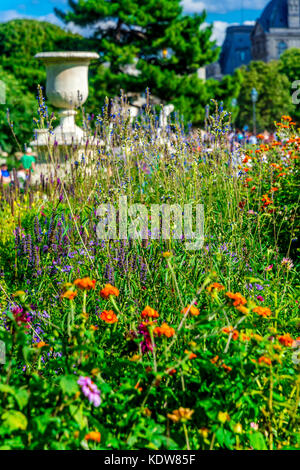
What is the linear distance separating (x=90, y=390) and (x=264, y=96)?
37.2 metres

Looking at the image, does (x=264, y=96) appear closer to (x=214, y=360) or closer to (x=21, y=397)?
(x=214, y=360)

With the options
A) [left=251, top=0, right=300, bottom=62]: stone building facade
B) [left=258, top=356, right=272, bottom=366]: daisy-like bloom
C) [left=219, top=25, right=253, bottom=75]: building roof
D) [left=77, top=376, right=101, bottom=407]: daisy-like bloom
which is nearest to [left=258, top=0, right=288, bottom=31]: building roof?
[left=251, top=0, right=300, bottom=62]: stone building facade

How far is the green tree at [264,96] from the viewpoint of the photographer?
118ft

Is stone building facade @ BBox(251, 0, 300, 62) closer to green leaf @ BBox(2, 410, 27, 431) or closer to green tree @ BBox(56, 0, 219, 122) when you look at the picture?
green tree @ BBox(56, 0, 219, 122)

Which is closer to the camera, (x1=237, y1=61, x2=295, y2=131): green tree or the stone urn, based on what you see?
the stone urn

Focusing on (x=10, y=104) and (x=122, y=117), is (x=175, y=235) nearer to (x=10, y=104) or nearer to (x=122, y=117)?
(x=122, y=117)

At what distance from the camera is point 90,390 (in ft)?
5.70

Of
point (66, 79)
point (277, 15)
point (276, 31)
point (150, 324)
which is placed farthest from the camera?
point (277, 15)

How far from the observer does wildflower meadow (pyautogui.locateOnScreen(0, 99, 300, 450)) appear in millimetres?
1803

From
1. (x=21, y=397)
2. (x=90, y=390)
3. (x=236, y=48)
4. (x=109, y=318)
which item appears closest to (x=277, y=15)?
(x=236, y=48)

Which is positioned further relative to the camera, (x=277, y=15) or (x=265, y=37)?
(x=277, y=15)

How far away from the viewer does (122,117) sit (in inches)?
164

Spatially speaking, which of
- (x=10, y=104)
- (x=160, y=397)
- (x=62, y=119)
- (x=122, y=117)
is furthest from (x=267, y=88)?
(x=160, y=397)

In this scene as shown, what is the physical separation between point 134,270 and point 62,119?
573cm
